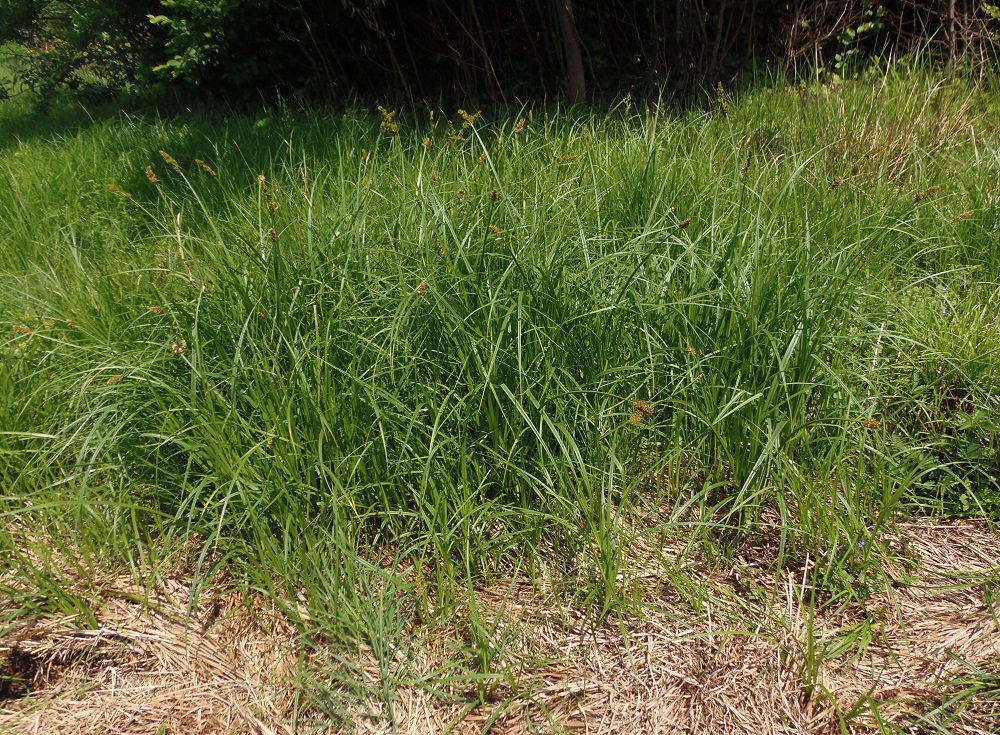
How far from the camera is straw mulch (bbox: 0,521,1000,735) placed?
1709 millimetres

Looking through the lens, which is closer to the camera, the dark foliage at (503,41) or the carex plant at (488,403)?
the carex plant at (488,403)

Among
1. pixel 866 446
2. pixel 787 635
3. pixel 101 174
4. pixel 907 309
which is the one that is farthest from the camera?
pixel 101 174

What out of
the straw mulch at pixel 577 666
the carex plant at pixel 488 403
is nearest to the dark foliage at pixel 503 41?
the carex plant at pixel 488 403

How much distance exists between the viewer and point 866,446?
85.0 inches

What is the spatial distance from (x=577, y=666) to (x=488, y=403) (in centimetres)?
72

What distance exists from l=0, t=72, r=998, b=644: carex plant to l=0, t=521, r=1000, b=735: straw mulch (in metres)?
0.10

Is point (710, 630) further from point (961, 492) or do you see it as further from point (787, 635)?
point (961, 492)

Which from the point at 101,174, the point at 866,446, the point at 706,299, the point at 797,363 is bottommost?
the point at 866,446

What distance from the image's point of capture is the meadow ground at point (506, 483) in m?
1.78

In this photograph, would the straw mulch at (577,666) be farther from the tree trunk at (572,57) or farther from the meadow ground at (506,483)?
the tree trunk at (572,57)

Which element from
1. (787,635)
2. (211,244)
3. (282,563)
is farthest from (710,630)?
(211,244)

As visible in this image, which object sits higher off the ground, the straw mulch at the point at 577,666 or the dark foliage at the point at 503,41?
the dark foliage at the point at 503,41

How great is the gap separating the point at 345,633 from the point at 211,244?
145 cm

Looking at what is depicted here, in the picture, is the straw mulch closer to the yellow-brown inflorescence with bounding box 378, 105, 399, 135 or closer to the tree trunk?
the yellow-brown inflorescence with bounding box 378, 105, 399, 135
